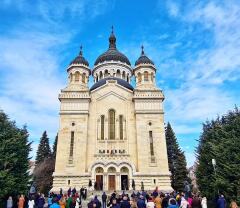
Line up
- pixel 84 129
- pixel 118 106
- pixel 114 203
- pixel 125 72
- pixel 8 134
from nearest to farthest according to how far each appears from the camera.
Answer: pixel 114 203 → pixel 8 134 → pixel 84 129 → pixel 118 106 → pixel 125 72

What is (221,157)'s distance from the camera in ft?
64.8

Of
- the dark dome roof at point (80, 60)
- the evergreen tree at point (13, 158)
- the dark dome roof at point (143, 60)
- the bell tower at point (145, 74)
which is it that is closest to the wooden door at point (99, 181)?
the evergreen tree at point (13, 158)

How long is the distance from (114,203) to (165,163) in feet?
68.5

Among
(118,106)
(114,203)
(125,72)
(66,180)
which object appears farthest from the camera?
(125,72)

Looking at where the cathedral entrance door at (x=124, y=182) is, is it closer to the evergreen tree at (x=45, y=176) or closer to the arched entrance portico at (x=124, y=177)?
the arched entrance portico at (x=124, y=177)

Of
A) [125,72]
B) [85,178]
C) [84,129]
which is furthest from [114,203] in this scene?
[125,72]

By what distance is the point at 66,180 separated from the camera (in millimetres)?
30844

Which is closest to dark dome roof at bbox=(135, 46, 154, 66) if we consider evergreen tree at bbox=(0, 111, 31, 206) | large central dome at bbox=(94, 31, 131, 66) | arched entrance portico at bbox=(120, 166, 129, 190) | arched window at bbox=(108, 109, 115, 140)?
large central dome at bbox=(94, 31, 131, 66)

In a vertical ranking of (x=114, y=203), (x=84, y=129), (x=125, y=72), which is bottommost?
(x=114, y=203)

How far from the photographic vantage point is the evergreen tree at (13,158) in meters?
18.4

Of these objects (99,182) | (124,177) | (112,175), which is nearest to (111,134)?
(112,175)

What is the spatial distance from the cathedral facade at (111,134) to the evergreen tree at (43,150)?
66.3 ft

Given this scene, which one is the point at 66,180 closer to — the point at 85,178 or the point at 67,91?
the point at 85,178

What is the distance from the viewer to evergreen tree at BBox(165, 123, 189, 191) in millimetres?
Answer: 37906
